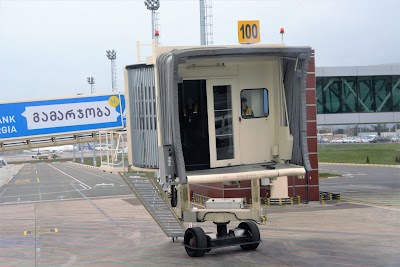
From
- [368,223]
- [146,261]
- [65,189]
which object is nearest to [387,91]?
[368,223]

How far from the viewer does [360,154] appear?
3903 inches

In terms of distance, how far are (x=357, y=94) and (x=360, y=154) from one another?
152 ft

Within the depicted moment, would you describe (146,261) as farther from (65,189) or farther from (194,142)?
(65,189)

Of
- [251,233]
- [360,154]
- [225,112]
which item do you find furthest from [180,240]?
[360,154]

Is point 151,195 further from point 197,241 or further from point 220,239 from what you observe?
point 220,239

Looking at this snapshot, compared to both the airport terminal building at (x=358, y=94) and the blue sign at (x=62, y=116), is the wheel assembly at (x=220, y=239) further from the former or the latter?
the airport terminal building at (x=358, y=94)

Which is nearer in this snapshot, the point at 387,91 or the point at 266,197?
the point at 266,197

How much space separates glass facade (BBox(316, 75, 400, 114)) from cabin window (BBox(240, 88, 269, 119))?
114 ft

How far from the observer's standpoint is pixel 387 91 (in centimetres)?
5512

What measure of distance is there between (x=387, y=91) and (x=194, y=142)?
4004 cm

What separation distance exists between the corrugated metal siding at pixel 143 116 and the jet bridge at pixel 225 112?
0.12 ft

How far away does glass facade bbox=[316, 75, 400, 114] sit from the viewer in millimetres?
54562

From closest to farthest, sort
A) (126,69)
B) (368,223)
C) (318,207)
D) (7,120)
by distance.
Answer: (126,69) → (7,120) → (368,223) → (318,207)

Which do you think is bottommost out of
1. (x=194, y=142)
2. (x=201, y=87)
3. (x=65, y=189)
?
(x=65, y=189)
